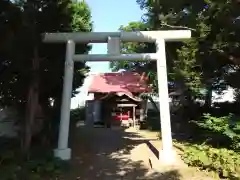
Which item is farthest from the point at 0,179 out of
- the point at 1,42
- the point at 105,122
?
the point at 105,122

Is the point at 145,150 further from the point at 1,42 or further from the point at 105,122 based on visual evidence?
the point at 105,122

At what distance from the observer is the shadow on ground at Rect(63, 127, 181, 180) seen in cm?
886

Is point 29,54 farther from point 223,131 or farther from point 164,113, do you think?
point 223,131

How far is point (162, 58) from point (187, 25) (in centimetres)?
295

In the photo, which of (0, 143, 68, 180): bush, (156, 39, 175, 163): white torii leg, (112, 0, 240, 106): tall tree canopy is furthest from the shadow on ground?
(112, 0, 240, 106): tall tree canopy

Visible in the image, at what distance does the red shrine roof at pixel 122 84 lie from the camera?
2250 cm

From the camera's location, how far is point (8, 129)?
45.8 ft

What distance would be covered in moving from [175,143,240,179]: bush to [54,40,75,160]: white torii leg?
3462 millimetres

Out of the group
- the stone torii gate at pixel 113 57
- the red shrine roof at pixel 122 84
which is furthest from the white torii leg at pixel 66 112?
the red shrine roof at pixel 122 84

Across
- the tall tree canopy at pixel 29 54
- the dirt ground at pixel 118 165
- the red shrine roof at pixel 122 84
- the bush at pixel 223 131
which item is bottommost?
the dirt ground at pixel 118 165

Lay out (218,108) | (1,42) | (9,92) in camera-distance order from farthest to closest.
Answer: (218,108), (9,92), (1,42)

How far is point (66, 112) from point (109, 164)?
206cm

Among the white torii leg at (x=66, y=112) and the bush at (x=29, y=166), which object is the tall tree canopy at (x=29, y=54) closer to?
the white torii leg at (x=66, y=112)

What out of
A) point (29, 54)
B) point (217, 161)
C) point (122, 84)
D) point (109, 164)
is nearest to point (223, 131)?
point (217, 161)
